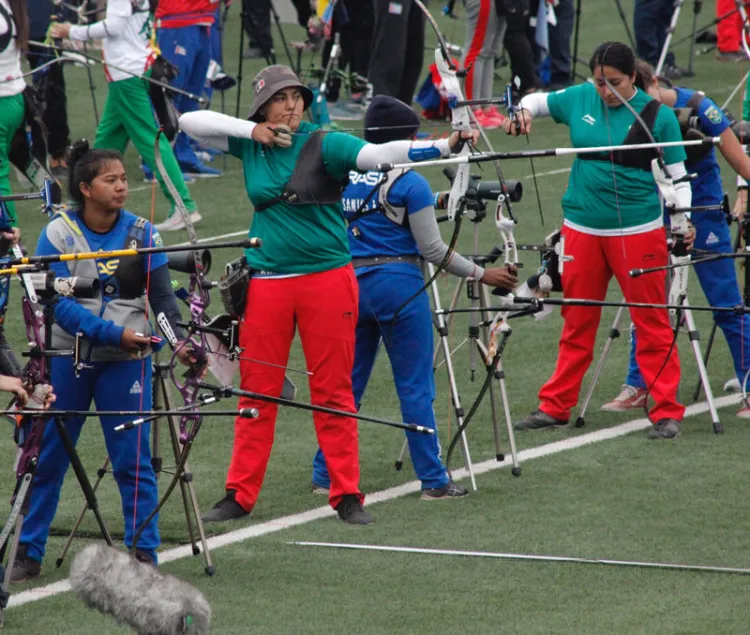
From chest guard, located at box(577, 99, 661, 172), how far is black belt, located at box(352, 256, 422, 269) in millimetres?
1309

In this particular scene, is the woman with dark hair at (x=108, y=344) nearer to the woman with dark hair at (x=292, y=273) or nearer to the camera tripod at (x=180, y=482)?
the camera tripod at (x=180, y=482)

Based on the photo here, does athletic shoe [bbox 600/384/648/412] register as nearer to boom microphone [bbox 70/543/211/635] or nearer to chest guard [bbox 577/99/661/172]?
chest guard [bbox 577/99/661/172]

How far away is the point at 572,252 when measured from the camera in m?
7.75

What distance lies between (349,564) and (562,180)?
815 centimetres

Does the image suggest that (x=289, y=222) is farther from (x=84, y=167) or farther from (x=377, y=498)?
(x=377, y=498)

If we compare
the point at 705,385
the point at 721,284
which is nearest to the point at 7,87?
the point at 721,284

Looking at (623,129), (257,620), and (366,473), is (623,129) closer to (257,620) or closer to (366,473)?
(366,473)

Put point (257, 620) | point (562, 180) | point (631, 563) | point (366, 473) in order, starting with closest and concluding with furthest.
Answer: point (257, 620)
point (631, 563)
point (366, 473)
point (562, 180)

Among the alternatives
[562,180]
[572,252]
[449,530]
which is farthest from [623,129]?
[562,180]

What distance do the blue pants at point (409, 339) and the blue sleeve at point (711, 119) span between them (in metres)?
1.98

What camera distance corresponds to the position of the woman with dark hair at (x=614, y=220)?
742 cm

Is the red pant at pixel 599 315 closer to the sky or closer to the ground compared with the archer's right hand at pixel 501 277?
closer to the ground

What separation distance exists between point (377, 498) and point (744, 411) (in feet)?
7.57

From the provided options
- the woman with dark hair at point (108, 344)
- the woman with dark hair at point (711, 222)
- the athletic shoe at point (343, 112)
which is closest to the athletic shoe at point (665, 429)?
the woman with dark hair at point (711, 222)
